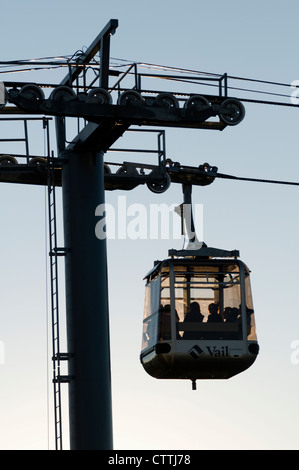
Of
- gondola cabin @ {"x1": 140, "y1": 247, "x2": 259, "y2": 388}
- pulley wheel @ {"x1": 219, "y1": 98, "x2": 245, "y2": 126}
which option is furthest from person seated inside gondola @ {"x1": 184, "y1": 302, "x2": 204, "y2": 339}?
pulley wheel @ {"x1": 219, "y1": 98, "x2": 245, "y2": 126}

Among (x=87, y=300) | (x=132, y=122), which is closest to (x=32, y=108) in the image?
(x=132, y=122)

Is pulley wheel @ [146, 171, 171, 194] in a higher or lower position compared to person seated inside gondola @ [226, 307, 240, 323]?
higher

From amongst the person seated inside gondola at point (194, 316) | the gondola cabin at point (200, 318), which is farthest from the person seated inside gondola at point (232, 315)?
the person seated inside gondola at point (194, 316)

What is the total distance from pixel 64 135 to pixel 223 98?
3.57 metres

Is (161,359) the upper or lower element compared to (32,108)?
lower

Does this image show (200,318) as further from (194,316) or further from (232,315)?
(232,315)

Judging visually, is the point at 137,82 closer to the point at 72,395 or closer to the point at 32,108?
the point at 32,108

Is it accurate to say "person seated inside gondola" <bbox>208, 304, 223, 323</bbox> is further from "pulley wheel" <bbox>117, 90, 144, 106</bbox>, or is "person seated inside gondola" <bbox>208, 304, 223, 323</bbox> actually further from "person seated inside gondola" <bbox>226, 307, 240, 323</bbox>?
"pulley wheel" <bbox>117, 90, 144, 106</bbox>

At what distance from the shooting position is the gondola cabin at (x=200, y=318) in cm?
→ 3472

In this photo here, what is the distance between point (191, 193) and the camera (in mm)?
37656

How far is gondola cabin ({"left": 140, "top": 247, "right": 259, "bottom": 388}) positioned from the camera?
114 ft

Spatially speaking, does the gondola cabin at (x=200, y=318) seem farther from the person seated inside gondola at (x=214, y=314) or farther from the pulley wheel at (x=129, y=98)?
the pulley wheel at (x=129, y=98)
